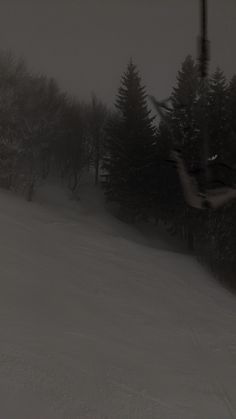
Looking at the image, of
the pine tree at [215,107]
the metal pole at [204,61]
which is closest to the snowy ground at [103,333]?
the pine tree at [215,107]

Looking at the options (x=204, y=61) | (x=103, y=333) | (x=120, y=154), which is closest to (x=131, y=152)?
(x=120, y=154)

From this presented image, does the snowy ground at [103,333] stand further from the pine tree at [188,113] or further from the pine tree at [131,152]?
the pine tree at [131,152]

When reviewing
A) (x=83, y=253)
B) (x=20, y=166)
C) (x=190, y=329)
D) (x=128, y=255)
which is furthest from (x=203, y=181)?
(x=20, y=166)

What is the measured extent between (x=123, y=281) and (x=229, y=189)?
13441mm

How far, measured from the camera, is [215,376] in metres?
9.16

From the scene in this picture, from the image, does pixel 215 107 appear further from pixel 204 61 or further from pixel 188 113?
pixel 204 61

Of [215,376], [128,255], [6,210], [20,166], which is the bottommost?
[215,376]

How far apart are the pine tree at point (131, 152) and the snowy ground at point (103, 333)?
34.9 ft

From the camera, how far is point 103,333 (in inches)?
403

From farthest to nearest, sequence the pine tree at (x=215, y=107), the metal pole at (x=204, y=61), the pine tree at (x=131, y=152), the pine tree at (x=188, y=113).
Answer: the pine tree at (x=131, y=152)
the pine tree at (x=215, y=107)
the pine tree at (x=188, y=113)
the metal pole at (x=204, y=61)

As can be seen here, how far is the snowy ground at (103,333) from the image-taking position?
7137 mm

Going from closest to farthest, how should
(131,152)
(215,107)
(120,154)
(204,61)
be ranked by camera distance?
(204,61) → (215,107) → (131,152) → (120,154)

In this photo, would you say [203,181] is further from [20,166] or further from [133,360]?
[20,166]

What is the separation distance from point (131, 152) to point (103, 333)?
2066 centimetres
